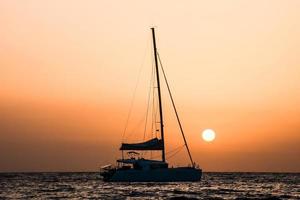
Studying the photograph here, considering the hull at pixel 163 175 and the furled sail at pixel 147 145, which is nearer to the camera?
the furled sail at pixel 147 145

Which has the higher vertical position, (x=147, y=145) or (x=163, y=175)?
(x=147, y=145)

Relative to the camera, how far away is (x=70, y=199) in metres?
59.3

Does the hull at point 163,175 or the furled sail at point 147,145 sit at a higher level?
the furled sail at point 147,145

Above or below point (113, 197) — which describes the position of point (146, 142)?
above

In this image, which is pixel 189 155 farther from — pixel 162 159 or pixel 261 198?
pixel 261 198

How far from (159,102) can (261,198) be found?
20567 mm

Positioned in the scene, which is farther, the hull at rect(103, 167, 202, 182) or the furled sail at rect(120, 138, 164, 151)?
the hull at rect(103, 167, 202, 182)

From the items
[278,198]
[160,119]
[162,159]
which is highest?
[160,119]

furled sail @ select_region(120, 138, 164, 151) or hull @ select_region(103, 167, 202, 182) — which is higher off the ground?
furled sail @ select_region(120, 138, 164, 151)

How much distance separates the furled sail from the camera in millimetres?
77250

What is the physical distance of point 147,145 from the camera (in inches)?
3088

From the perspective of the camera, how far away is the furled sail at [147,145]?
77250 mm

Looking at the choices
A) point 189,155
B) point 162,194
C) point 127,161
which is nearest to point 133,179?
point 127,161

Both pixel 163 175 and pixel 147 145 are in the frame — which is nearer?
pixel 163 175
